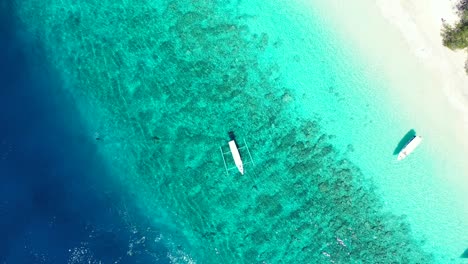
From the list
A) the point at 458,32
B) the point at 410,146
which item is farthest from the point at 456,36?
the point at 410,146

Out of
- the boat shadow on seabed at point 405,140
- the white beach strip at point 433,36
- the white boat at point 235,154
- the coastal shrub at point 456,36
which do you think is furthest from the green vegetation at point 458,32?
the white boat at point 235,154

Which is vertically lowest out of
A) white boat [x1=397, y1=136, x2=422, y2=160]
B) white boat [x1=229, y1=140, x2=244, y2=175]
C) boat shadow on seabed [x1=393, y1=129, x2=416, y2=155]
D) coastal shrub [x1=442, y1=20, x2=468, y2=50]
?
white boat [x1=397, y1=136, x2=422, y2=160]

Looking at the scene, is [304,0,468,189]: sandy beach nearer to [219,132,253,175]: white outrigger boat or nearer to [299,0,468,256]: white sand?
[299,0,468,256]: white sand

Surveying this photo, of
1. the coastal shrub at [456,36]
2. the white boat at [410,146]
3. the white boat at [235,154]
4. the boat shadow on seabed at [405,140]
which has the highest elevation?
the coastal shrub at [456,36]

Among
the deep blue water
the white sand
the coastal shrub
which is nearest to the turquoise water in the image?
the deep blue water

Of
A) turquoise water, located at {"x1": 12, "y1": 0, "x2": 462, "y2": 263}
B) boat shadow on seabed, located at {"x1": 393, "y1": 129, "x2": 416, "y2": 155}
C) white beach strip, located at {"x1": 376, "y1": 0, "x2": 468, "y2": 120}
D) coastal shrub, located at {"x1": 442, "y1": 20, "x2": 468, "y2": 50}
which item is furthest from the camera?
turquoise water, located at {"x1": 12, "y1": 0, "x2": 462, "y2": 263}

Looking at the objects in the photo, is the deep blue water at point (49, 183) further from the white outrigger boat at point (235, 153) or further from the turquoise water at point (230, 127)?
the white outrigger boat at point (235, 153)

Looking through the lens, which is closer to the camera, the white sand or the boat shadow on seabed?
the white sand
